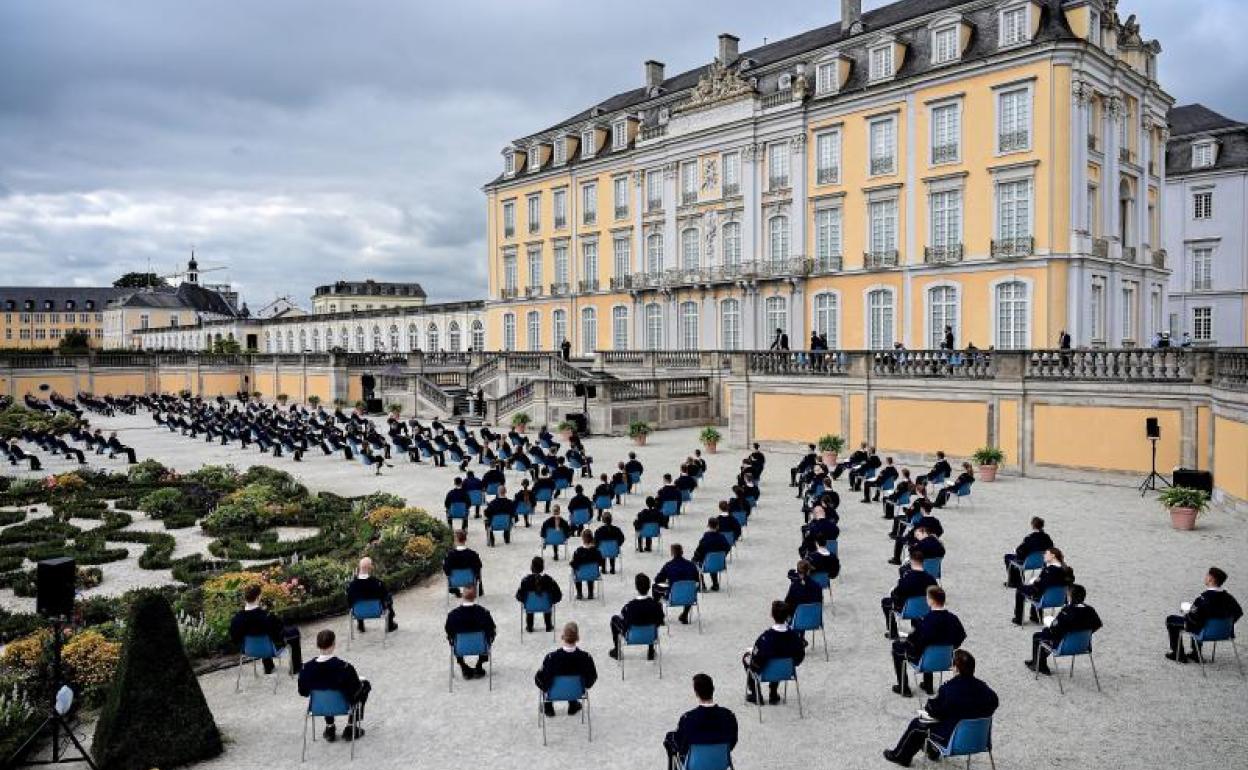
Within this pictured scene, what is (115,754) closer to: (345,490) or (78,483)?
(345,490)

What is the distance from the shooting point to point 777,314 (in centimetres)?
4488

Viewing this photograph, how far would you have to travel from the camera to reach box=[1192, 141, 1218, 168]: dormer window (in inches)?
1921

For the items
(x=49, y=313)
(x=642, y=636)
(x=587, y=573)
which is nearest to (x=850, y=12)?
(x=587, y=573)

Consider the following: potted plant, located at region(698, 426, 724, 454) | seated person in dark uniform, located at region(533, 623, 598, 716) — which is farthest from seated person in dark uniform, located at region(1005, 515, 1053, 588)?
potted plant, located at region(698, 426, 724, 454)

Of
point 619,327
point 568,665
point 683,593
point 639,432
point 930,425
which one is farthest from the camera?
point 619,327

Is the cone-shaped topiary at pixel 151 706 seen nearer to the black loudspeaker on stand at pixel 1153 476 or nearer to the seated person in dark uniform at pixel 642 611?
the seated person in dark uniform at pixel 642 611

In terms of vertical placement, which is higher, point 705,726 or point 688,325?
point 688,325

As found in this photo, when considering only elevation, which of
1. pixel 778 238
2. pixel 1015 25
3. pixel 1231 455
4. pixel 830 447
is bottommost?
pixel 830 447

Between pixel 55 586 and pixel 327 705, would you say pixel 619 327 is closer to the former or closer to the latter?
pixel 327 705

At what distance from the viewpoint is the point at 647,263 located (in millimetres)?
51375

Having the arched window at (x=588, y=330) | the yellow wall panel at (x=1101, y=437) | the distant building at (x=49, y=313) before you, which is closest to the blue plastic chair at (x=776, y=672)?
the yellow wall panel at (x=1101, y=437)

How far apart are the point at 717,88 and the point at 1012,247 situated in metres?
18.9

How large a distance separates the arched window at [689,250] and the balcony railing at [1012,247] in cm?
1673

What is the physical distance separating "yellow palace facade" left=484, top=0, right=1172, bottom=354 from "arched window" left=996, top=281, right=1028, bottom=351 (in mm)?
64
